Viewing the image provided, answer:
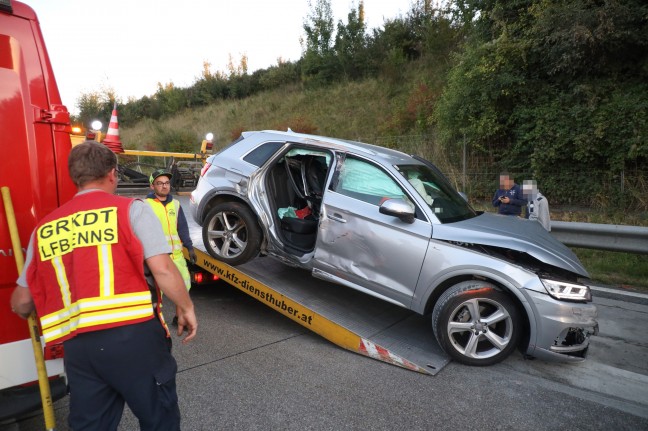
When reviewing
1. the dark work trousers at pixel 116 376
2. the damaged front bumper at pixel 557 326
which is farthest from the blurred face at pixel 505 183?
the dark work trousers at pixel 116 376

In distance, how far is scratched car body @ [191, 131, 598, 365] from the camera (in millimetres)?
3295

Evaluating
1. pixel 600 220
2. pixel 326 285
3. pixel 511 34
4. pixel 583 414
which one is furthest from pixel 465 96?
pixel 583 414

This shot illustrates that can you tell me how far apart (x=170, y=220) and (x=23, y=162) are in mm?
1866

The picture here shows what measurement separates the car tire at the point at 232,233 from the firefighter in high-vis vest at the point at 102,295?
261 cm

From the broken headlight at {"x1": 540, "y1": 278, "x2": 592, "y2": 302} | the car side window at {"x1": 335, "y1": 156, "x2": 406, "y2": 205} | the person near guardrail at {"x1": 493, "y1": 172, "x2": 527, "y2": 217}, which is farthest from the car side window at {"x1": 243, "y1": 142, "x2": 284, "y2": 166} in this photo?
the person near guardrail at {"x1": 493, "y1": 172, "x2": 527, "y2": 217}

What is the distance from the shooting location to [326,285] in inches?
183

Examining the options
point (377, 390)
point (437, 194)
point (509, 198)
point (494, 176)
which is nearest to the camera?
point (377, 390)

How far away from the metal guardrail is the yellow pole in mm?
6296

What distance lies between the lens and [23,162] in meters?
2.17

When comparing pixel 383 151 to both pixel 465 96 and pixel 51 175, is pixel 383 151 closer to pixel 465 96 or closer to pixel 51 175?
pixel 51 175

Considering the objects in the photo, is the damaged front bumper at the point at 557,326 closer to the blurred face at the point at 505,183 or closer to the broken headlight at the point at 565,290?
the broken headlight at the point at 565,290

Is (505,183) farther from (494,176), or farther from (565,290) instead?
(494,176)

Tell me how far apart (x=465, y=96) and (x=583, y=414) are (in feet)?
31.1

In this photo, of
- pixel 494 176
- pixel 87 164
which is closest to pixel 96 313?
pixel 87 164
